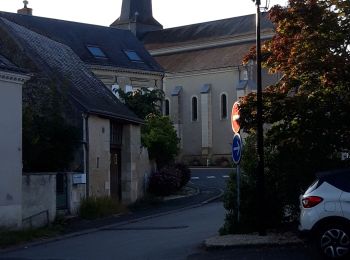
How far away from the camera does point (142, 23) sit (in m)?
82.7

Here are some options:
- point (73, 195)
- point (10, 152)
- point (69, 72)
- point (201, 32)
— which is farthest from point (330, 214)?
point (201, 32)

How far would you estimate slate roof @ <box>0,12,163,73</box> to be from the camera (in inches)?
2094

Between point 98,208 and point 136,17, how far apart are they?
190ft

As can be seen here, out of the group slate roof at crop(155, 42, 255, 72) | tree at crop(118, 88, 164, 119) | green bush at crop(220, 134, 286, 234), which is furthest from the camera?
slate roof at crop(155, 42, 255, 72)

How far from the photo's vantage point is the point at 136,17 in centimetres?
8150

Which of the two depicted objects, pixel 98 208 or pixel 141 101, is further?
pixel 141 101

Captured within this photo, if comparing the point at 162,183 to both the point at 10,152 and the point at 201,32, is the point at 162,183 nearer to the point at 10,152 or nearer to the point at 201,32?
the point at 10,152

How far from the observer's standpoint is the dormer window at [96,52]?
53.8 meters

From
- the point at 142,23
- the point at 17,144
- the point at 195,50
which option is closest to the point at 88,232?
the point at 17,144

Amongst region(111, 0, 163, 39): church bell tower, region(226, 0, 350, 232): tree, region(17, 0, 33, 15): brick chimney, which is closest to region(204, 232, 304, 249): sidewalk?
region(226, 0, 350, 232): tree

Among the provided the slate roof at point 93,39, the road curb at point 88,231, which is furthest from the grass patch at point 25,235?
the slate roof at point 93,39

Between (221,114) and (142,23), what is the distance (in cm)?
1830

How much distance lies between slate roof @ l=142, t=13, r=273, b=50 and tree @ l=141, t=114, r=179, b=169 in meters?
38.2

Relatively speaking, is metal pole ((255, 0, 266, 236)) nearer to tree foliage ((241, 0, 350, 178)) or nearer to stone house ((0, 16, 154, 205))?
tree foliage ((241, 0, 350, 178))
